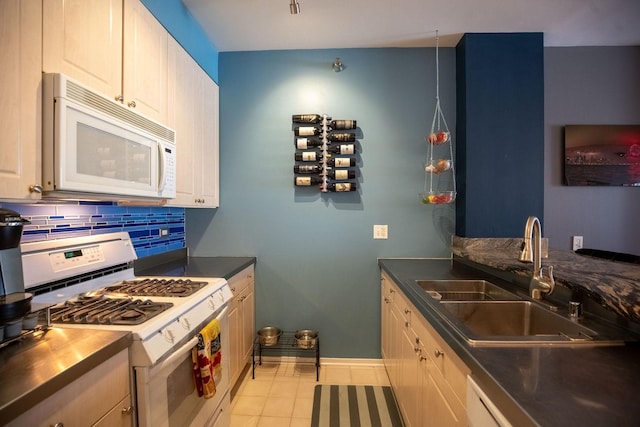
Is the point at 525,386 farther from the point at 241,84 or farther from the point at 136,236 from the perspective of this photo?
the point at 241,84

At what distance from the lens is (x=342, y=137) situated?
2453mm

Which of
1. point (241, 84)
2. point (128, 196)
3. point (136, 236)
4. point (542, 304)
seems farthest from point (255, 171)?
point (542, 304)

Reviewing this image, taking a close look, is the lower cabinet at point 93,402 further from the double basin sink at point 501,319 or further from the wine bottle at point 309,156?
the wine bottle at point 309,156

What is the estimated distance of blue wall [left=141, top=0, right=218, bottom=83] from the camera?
1735 millimetres

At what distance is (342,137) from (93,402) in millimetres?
2145

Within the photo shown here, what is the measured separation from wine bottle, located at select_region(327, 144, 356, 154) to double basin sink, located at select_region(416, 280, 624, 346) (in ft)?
3.89

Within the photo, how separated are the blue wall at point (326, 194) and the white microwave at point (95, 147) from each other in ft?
3.42

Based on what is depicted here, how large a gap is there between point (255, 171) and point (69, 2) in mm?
1560

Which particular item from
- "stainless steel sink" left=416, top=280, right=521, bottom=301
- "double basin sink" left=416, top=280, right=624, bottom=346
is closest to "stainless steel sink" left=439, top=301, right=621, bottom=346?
"double basin sink" left=416, top=280, right=624, bottom=346

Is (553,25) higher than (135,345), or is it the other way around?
(553,25)

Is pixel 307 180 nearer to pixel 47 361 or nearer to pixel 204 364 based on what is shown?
pixel 204 364

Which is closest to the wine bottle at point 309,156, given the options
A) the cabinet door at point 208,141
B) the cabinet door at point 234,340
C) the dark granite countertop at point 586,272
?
the cabinet door at point 208,141

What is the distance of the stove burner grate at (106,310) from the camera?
1.07 m

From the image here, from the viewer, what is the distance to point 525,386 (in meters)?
0.72
